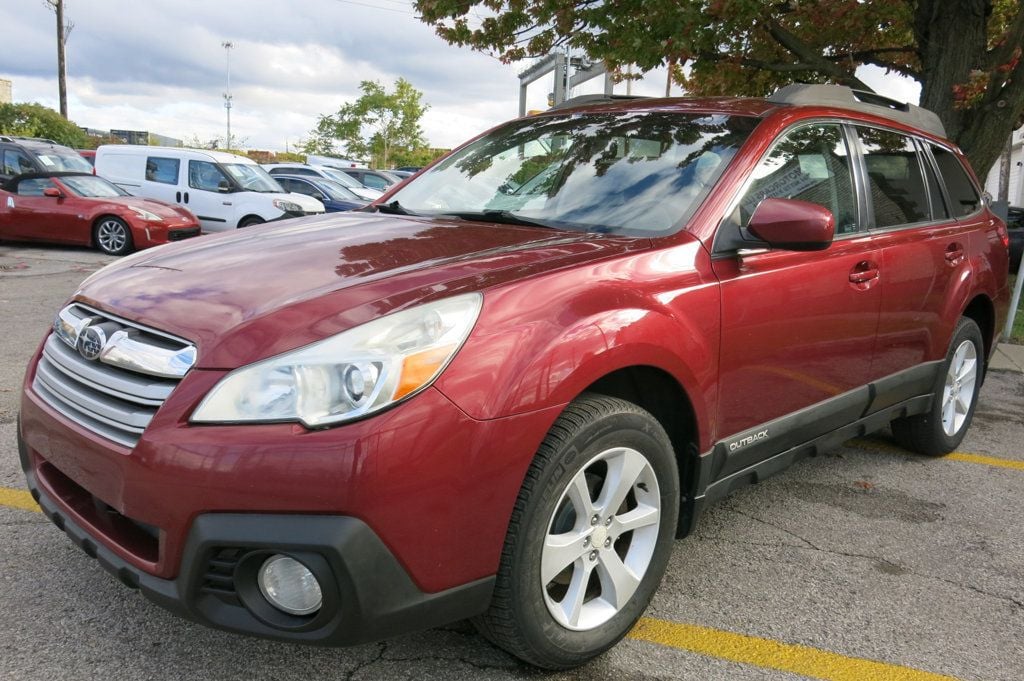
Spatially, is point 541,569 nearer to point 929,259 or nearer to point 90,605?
point 90,605

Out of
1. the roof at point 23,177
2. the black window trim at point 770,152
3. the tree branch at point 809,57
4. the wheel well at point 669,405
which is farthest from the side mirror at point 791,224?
the roof at point 23,177

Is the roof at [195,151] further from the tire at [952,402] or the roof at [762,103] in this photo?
the tire at [952,402]

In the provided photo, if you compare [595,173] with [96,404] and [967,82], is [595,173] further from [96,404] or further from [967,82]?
[967,82]

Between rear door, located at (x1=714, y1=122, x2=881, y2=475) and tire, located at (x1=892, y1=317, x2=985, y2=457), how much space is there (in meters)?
1.00

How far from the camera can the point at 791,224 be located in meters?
2.63

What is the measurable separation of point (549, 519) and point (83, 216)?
12771 millimetres

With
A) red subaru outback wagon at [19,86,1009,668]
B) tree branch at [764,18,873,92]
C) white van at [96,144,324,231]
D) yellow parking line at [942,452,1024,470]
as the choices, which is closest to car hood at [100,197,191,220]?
white van at [96,144,324,231]

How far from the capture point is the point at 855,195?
3.46 meters

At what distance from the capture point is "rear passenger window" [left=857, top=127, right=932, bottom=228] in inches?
142

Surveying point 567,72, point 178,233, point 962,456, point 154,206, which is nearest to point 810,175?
A: point 962,456

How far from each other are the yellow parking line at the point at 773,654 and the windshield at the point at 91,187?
42.0ft

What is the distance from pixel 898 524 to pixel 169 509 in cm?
299

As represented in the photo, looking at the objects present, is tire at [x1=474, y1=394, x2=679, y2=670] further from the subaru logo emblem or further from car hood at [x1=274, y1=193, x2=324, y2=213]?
car hood at [x1=274, y1=193, x2=324, y2=213]

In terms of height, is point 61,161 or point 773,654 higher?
point 61,161
